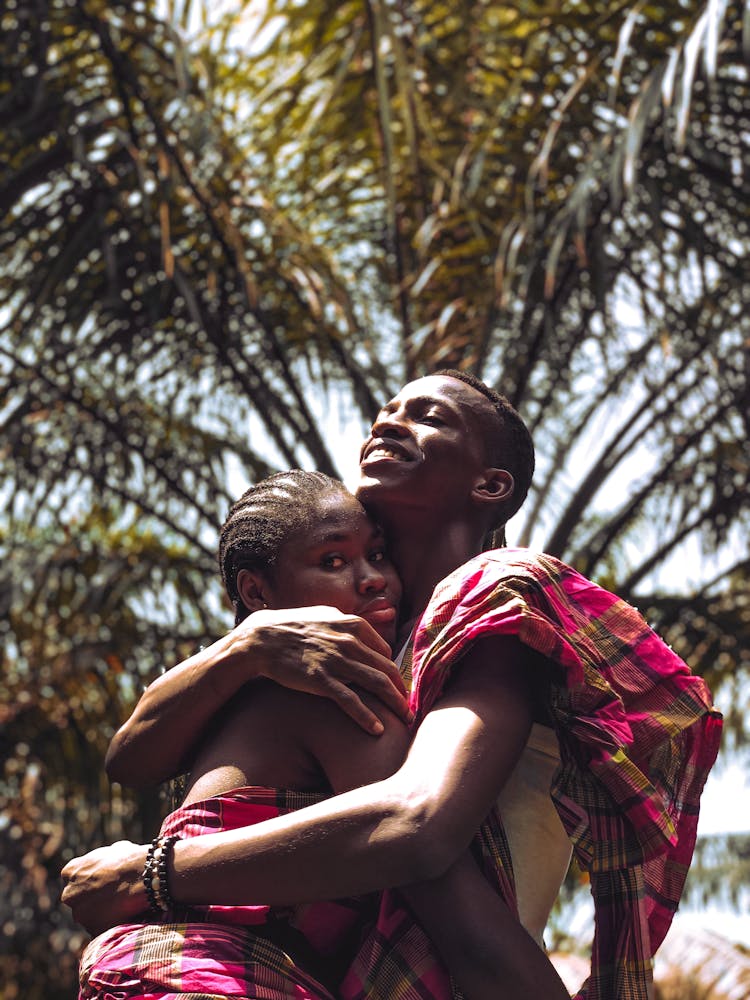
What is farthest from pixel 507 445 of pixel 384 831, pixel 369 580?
pixel 384 831

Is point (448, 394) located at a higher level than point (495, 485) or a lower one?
higher

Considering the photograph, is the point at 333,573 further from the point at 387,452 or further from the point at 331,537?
the point at 387,452

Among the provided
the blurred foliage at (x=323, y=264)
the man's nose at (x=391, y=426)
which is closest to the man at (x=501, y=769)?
the man's nose at (x=391, y=426)

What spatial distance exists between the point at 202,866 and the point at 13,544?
5.52 meters

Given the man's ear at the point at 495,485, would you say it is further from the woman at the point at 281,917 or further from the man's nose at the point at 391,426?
the woman at the point at 281,917

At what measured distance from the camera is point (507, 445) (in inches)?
97.0

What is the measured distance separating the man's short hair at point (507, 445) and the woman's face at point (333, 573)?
317 mm

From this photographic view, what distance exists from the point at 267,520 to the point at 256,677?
355 millimetres

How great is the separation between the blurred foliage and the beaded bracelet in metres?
3.29

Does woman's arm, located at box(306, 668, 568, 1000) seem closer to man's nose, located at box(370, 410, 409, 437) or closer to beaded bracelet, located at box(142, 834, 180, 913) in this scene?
beaded bracelet, located at box(142, 834, 180, 913)

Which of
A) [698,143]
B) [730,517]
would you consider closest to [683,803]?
[698,143]

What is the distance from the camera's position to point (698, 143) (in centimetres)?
553

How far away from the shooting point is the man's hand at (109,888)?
1.82m

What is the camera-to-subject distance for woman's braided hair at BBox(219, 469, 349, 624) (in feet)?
7.29
